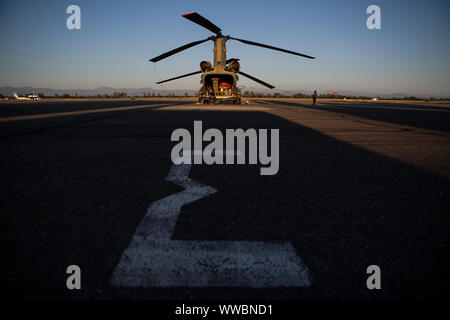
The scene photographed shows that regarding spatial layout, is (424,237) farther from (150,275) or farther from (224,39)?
(224,39)

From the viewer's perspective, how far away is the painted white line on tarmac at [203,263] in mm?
1181

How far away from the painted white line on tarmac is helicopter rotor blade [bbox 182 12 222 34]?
15192 millimetres

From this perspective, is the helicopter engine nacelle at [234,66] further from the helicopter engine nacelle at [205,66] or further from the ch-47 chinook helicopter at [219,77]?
the helicopter engine nacelle at [205,66]

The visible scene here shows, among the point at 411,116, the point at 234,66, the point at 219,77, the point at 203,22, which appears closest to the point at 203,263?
the point at 411,116

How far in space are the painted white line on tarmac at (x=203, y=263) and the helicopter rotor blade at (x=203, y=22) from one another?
15192 mm

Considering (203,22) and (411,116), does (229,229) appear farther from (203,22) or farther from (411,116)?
(203,22)

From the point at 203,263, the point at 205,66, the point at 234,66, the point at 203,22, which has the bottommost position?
the point at 203,263

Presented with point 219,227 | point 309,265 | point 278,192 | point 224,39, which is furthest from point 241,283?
point 224,39

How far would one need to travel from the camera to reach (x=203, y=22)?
16.2 metres

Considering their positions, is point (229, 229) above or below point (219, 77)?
below

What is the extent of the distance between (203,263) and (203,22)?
1796cm
